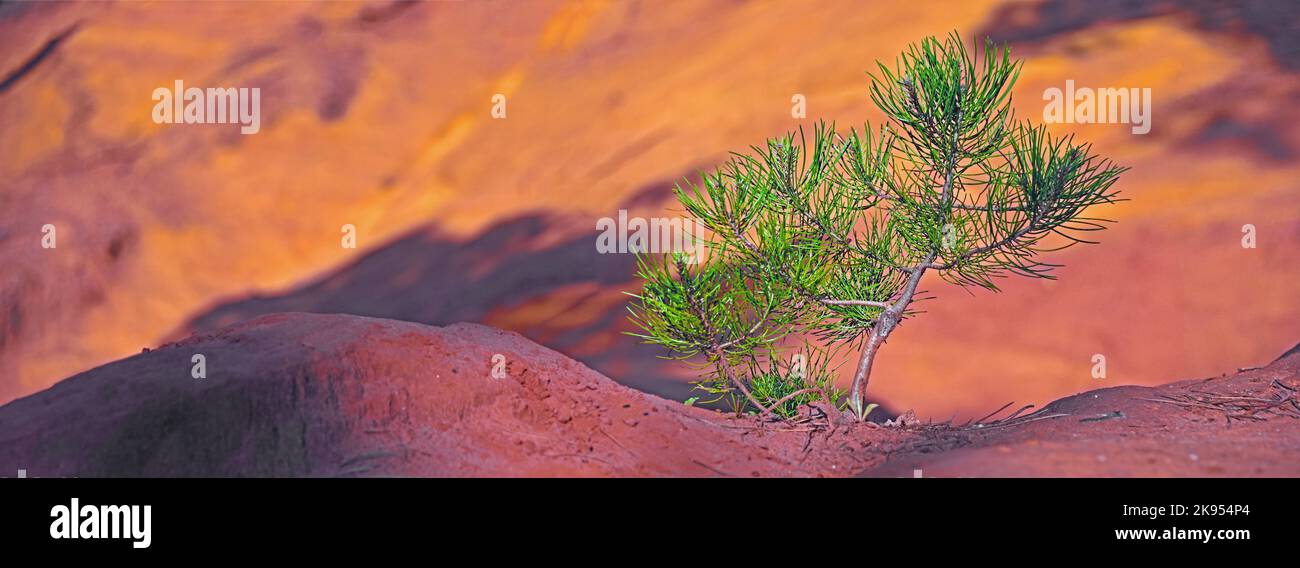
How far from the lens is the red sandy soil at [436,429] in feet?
6.15

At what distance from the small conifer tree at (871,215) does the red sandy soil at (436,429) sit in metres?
0.33

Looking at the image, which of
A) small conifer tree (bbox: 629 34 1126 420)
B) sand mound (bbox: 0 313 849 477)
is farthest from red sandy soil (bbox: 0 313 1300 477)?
small conifer tree (bbox: 629 34 1126 420)

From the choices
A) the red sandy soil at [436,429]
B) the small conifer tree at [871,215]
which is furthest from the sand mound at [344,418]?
the small conifer tree at [871,215]

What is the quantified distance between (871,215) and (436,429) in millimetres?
1540

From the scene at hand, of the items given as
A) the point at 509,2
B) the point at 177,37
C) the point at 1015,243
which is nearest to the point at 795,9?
the point at 509,2

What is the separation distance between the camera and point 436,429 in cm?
205

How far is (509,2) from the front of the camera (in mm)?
5492

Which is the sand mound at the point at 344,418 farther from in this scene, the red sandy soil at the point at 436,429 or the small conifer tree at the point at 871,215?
the small conifer tree at the point at 871,215

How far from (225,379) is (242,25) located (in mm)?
4142

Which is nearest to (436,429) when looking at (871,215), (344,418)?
(344,418)

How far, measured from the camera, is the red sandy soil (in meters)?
1.87

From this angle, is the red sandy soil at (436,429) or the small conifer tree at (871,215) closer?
the red sandy soil at (436,429)

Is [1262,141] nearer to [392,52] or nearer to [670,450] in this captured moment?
[670,450]

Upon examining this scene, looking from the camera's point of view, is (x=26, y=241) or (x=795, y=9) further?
(x=26, y=241)
